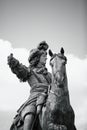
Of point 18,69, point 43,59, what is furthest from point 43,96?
point 43,59

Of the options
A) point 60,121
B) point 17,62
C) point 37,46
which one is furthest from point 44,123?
point 37,46

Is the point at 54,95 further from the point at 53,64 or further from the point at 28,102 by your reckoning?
the point at 28,102

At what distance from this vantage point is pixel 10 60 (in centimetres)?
895

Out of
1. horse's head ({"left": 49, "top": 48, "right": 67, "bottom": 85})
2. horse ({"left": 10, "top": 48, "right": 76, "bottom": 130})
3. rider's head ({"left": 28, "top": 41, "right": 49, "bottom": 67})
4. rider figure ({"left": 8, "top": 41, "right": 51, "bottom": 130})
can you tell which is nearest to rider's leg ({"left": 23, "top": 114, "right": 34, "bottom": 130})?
rider figure ({"left": 8, "top": 41, "right": 51, "bottom": 130})

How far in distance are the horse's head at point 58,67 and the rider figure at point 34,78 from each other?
115 cm

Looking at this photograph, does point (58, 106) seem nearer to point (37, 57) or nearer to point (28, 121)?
point (28, 121)

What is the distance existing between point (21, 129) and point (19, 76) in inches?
64.9

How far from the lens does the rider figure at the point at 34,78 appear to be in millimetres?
8289

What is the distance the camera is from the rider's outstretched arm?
29.5 ft

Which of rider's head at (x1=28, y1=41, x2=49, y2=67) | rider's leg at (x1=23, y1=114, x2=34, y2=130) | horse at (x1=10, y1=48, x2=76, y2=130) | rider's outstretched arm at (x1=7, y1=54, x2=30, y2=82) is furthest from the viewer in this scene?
rider's head at (x1=28, y1=41, x2=49, y2=67)

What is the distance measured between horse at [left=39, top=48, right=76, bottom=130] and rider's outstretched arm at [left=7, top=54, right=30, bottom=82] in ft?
5.69

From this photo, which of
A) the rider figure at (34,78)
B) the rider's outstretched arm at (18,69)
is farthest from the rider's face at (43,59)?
the rider's outstretched arm at (18,69)

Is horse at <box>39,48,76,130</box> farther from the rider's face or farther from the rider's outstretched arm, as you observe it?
the rider's face

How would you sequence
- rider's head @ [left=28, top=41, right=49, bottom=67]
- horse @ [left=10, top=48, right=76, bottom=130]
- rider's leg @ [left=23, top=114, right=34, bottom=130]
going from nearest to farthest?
1. horse @ [left=10, top=48, right=76, bottom=130]
2. rider's leg @ [left=23, top=114, right=34, bottom=130]
3. rider's head @ [left=28, top=41, right=49, bottom=67]
